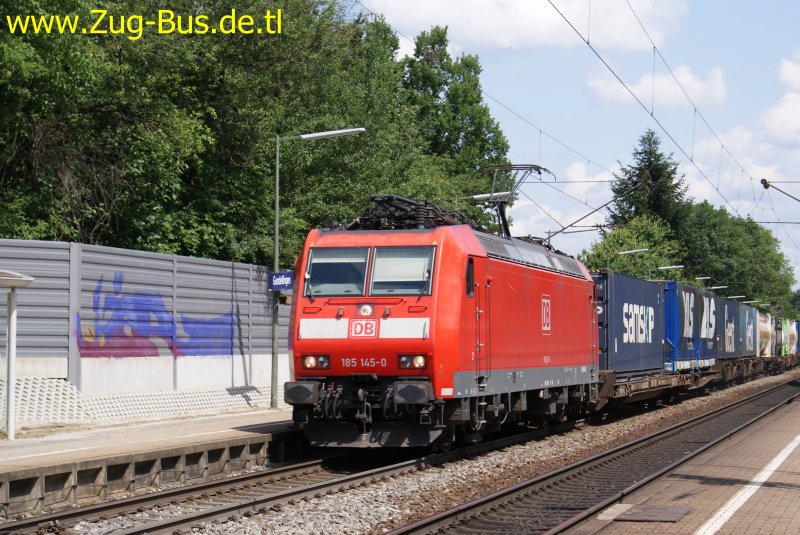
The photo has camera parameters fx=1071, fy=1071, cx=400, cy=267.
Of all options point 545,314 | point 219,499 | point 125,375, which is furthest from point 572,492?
point 125,375

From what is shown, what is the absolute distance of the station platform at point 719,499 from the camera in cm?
1034

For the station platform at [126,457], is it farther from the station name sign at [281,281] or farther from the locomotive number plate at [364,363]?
the station name sign at [281,281]

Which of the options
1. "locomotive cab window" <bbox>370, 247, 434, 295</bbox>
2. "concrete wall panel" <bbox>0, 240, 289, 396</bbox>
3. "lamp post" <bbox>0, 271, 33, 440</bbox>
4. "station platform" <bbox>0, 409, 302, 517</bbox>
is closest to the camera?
"station platform" <bbox>0, 409, 302, 517</bbox>

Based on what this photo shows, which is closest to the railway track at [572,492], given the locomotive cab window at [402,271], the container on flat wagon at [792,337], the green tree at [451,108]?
the locomotive cab window at [402,271]

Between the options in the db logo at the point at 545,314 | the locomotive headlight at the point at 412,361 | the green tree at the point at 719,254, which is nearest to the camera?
the locomotive headlight at the point at 412,361

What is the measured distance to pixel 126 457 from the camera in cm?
1353

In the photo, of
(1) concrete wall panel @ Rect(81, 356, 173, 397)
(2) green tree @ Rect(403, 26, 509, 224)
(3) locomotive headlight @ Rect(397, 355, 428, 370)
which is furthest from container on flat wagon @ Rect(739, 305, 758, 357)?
(3) locomotive headlight @ Rect(397, 355, 428, 370)

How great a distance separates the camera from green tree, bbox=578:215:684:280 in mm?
60125

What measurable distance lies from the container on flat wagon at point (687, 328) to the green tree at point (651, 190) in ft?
136

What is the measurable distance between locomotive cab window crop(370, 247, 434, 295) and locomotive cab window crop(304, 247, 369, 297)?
0.21 metres

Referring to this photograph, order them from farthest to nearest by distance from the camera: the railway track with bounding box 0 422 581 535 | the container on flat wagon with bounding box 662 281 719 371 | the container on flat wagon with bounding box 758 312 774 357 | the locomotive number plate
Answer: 1. the container on flat wagon with bounding box 758 312 774 357
2. the container on flat wagon with bounding box 662 281 719 371
3. the locomotive number plate
4. the railway track with bounding box 0 422 581 535

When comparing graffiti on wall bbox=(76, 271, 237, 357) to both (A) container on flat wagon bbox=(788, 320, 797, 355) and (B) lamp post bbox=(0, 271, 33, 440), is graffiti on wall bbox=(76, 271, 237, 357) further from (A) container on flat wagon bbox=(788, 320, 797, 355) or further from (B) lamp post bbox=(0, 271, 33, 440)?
(A) container on flat wagon bbox=(788, 320, 797, 355)

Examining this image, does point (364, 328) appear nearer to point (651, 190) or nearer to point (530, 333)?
point (530, 333)

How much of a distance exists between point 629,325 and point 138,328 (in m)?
11.8
